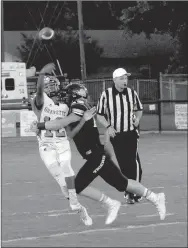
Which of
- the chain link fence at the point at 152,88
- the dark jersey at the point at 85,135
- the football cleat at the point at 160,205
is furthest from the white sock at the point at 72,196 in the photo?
the chain link fence at the point at 152,88

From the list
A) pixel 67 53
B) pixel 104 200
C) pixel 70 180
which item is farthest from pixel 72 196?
pixel 67 53

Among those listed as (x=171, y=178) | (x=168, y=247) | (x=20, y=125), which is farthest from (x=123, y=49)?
(x=20, y=125)

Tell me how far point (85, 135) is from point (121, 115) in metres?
0.67

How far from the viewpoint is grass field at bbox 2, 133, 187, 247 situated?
10.4 meters

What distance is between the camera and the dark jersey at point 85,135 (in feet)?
24.2

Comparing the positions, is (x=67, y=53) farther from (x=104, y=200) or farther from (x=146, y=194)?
(x=104, y=200)

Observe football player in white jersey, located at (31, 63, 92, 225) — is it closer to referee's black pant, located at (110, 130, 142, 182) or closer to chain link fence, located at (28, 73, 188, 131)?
referee's black pant, located at (110, 130, 142, 182)

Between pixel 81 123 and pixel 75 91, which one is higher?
pixel 75 91

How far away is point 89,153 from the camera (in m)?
8.31

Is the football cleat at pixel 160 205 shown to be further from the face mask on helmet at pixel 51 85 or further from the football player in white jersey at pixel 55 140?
the face mask on helmet at pixel 51 85

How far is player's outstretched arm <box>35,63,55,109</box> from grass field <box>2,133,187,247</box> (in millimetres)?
2719

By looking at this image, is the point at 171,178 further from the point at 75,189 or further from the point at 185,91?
the point at 185,91

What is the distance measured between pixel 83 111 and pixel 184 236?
3.95 metres

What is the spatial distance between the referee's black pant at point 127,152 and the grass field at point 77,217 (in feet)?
3.57
